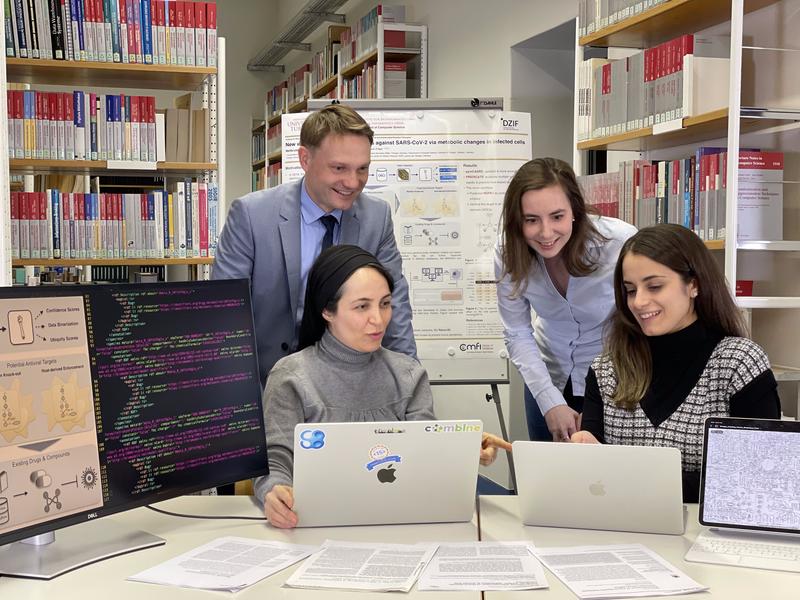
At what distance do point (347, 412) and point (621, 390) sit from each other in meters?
0.61

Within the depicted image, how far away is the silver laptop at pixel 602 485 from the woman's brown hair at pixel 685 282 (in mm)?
391

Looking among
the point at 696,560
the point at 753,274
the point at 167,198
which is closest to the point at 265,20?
the point at 167,198

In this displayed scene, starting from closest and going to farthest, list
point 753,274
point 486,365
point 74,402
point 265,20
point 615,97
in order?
point 74,402, point 753,274, point 615,97, point 486,365, point 265,20

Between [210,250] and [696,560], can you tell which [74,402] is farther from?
[210,250]

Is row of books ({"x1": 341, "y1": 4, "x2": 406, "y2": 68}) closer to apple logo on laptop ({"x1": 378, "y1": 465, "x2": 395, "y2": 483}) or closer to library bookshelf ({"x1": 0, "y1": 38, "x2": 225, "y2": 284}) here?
library bookshelf ({"x1": 0, "y1": 38, "x2": 225, "y2": 284})

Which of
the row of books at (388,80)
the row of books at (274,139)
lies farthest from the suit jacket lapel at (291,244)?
the row of books at (274,139)

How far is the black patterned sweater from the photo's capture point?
182cm

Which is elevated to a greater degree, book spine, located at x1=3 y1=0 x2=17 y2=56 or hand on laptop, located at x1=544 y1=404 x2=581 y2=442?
book spine, located at x1=3 y1=0 x2=17 y2=56

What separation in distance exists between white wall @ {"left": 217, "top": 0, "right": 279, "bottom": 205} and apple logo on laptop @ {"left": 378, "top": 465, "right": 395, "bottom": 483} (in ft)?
25.7

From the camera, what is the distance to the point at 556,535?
1574mm

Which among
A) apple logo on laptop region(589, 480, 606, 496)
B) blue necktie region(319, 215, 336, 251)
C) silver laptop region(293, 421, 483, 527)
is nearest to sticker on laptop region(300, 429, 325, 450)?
silver laptop region(293, 421, 483, 527)

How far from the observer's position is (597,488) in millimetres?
1562

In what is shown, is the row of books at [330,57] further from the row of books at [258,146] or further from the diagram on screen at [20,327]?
the diagram on screen at [20,327]

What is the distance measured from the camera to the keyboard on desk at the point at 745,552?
1415 millimetres
